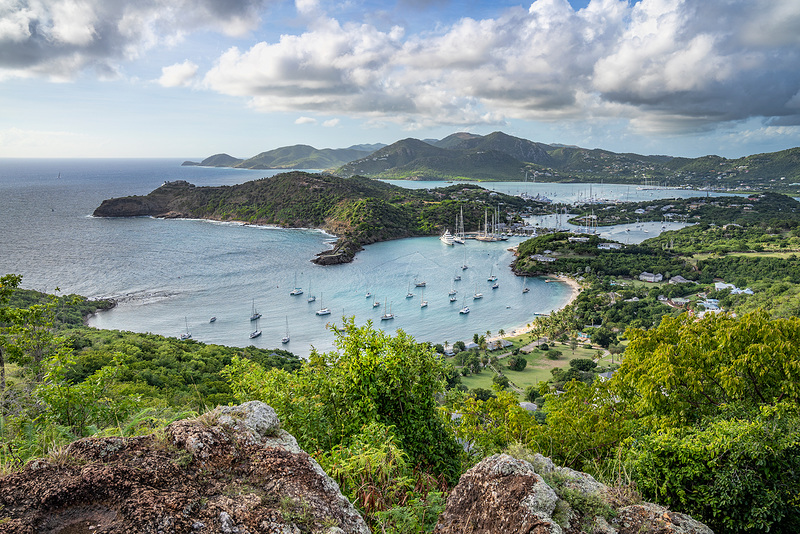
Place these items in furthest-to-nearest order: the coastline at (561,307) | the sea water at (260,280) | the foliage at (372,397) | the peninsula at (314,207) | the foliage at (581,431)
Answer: the peninsula at (314,207) → the coastline at (561,307) → the sea water at (260,280) → the foliage at (581,431) → the foliage at (372,397)

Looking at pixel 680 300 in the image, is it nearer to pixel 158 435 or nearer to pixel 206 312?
pixel 206 312

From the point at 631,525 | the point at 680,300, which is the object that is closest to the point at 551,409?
the point at 631,525

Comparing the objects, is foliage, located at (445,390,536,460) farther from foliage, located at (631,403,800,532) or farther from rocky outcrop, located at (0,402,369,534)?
rocky outcrop, located at (0,402,369,534)

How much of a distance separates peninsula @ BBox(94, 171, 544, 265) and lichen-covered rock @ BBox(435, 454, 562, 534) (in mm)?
62829

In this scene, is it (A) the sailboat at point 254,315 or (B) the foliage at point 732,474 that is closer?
(B) the foliage at point 732,474

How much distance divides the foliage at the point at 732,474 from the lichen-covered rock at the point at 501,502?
7.28ft

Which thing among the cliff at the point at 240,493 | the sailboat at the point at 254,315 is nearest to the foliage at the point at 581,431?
the cliff at the point at 240,493

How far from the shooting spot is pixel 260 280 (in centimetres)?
4544

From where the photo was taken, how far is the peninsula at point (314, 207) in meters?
73.4

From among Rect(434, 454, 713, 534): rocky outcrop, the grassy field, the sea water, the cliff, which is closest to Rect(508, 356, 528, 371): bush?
the grassy field

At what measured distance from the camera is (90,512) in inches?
94.9

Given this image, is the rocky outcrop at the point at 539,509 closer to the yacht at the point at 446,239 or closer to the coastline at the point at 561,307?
the coastline at the point at 561,307

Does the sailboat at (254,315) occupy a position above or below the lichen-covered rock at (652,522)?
below

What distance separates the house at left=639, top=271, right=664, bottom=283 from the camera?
49.8 m
